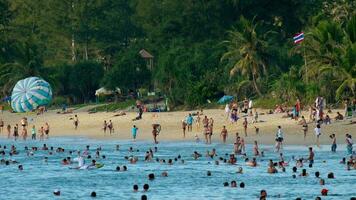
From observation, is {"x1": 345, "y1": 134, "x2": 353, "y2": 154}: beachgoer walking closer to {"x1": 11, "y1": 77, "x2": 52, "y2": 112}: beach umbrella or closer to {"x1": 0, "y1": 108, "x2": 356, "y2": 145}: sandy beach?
{"x1": 0, "y1": 108, "x2": 356, "y2": 145}: sandy beach

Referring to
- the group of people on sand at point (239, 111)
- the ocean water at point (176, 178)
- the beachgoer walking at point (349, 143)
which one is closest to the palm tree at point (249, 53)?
the group of people on sand at point (239, 111)

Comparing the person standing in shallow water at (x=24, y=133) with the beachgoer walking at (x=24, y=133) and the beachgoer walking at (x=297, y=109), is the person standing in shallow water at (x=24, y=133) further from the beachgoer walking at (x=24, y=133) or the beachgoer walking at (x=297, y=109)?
the beachgoer walking at (x=297, y=109)

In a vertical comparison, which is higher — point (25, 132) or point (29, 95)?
point (29, 95)

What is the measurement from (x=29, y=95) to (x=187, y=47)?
14.9 meters

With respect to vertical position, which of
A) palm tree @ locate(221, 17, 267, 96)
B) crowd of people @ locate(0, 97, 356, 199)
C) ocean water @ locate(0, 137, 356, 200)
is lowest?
ocean water @ locate(0, 137, 356, 200)

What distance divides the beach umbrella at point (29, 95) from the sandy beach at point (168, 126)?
887 mm

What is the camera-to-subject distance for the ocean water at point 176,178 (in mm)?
35812

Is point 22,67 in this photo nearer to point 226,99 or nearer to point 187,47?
point 187,47

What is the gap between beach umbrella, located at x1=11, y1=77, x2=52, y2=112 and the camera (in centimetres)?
8212

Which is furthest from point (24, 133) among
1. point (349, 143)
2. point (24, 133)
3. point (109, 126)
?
point (349, 143)

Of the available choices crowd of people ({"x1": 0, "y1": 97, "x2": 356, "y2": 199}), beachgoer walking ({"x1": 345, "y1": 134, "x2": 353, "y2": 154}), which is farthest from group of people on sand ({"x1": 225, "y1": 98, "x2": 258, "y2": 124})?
beachgoer walking ({"x1": 345, "y1": 134, "x2": 353, "y2": 154})

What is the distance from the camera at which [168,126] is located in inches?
2576

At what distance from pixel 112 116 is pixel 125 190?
36.3m

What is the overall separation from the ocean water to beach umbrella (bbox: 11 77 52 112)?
27094 millimetres
